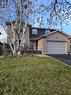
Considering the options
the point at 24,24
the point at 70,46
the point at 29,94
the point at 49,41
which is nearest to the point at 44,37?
the point at 49,41

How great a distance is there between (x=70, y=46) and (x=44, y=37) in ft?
25.4

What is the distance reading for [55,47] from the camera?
4338cm

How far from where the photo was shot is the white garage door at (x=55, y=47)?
140 feet

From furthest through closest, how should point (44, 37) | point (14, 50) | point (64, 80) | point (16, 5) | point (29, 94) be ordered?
point (44, 37) → point (14, 50) → point (16, 5) → point (64, 80) → point (29, 94)

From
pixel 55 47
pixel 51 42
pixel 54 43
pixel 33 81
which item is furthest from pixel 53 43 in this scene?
pixel 33 81

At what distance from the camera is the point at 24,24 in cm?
2595

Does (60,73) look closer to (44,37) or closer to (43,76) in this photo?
(43,76)

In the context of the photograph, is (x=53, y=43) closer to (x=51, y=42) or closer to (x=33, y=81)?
(x=51, y=42)

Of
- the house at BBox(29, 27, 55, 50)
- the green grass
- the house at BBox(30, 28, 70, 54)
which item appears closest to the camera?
the green grass

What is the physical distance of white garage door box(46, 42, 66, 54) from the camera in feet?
140

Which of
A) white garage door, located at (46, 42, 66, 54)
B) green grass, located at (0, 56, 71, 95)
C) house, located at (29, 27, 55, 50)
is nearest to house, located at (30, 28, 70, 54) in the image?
white garage door, located at (46, 42, 66, 54)

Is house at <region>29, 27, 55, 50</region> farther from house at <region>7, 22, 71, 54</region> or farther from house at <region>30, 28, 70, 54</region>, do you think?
house at <region>30, 28, 70, 54</region>

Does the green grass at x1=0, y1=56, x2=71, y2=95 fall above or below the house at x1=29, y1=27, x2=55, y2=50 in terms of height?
below

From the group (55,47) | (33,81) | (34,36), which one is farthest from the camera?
(34,36)
